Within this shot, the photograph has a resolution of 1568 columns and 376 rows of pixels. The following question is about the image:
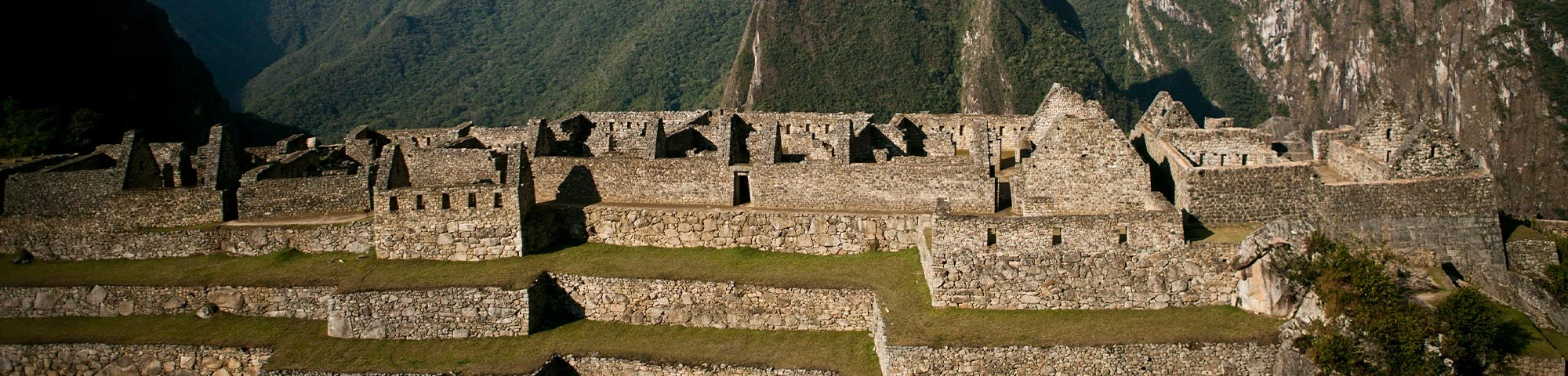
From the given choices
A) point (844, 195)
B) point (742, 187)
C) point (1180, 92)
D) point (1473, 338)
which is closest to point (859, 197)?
point (844, 195)

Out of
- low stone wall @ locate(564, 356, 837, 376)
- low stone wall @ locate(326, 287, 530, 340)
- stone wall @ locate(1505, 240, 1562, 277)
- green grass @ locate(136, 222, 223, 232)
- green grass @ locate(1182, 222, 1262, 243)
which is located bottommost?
low stone wall @ locate(564, 356, 837, 376)

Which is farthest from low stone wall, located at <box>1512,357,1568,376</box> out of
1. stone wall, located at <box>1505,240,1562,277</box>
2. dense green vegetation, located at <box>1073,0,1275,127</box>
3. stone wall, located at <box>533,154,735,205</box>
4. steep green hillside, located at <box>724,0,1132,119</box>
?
dense green vegetation, located at <box>1073,0,1275,127</box>

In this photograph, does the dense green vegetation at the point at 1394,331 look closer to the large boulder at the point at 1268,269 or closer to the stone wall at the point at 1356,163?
the large boulder at the point at 1268,269

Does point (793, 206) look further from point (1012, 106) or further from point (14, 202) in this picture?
point (1012, 106)

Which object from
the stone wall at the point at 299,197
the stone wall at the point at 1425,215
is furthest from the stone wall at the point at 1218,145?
the stone wall at the point at 299,197

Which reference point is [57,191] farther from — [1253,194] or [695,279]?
[1253,194]

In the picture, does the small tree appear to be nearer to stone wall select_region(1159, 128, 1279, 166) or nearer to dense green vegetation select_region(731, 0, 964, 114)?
stone wall select_region(1159, 128, 1279, 166)
